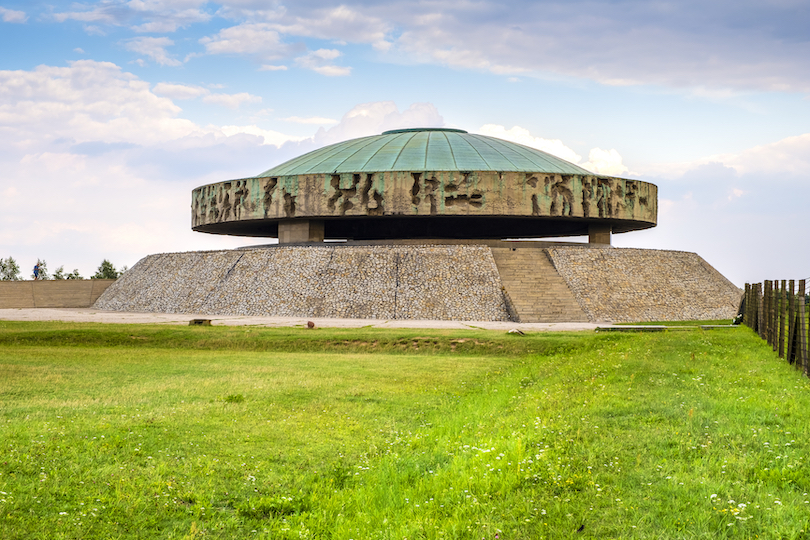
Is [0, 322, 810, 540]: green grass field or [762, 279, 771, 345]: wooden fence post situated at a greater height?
[762, 279, 771, 345]: wooden fence post

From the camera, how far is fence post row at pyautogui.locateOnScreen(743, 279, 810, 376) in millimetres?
11773

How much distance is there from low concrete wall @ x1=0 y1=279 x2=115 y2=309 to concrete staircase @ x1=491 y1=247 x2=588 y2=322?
24349 millimetres

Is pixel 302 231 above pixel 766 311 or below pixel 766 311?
above

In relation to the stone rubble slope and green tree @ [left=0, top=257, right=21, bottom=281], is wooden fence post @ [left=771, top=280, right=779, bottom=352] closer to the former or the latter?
the stone rubble slope

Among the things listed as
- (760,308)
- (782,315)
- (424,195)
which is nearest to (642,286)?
(424,195)

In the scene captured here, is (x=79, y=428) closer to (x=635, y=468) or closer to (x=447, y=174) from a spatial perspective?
(x=635, y=468)

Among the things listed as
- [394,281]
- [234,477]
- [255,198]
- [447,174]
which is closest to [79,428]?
[234,477]

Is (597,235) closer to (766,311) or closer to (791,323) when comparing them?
(766,311)

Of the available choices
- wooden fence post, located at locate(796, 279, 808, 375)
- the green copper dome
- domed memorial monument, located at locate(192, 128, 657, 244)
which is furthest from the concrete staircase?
wooden fence post, located at locate(796, 279, 808, 375)

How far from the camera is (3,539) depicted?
496 centimetres

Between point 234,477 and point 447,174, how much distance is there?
90.5ft

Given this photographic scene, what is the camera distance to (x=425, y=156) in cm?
3819

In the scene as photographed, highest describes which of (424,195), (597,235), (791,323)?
(424,195)

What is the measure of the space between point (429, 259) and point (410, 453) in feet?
81.1
